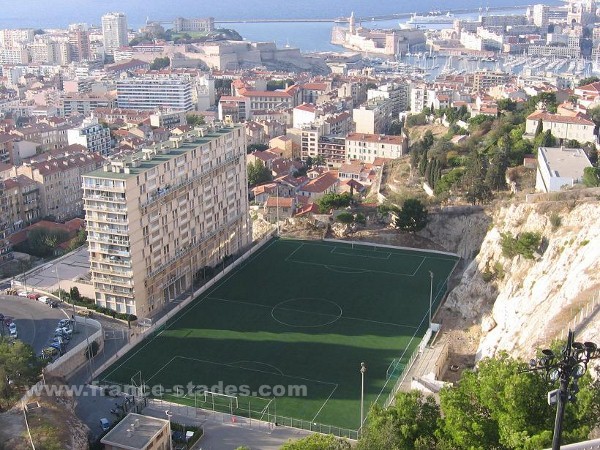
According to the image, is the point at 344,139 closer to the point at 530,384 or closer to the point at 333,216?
the point at 333,216

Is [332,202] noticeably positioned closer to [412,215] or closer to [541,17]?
[412,215]

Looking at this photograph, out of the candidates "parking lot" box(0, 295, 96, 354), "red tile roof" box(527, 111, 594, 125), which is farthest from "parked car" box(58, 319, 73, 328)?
"red tile roof" box(527, 111, 594, 125)

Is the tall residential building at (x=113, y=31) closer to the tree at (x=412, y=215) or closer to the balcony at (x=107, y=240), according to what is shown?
the tree at (x=412, y=215)

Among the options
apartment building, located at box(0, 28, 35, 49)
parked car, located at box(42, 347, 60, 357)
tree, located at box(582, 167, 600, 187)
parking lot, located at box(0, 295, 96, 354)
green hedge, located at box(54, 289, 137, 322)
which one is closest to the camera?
parked car, located at box(42, 347, 60, 357)

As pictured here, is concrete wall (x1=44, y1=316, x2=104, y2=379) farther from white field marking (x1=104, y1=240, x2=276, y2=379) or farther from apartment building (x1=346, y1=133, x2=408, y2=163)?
apartment building (x1=346, y1=133, x2=408, y2=163)

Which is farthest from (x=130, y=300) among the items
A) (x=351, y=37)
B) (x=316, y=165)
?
(x=351, y=37)

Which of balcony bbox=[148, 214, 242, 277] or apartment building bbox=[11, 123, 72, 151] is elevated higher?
apartment building bbox=[11, 123, 72, 151]
